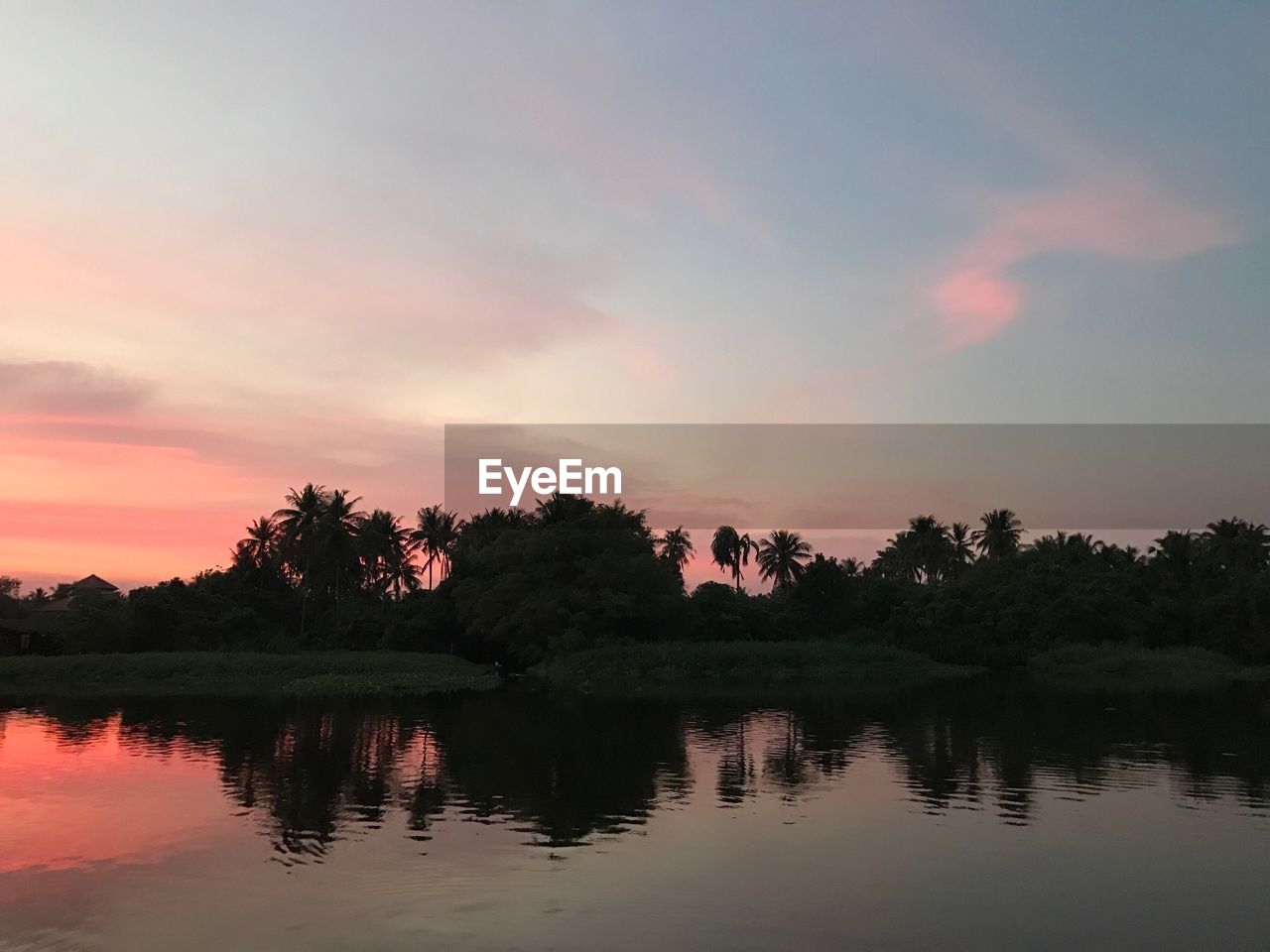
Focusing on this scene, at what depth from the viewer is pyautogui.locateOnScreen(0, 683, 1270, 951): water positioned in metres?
14.0

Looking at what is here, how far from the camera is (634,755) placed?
32.0 meters

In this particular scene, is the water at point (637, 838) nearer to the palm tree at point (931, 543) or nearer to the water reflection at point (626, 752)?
the water reflection at point (626, 752)

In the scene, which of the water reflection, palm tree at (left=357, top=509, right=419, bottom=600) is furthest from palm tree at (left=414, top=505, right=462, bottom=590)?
the water reflection

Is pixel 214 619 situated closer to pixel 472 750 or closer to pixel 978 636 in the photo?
pixel 472 750

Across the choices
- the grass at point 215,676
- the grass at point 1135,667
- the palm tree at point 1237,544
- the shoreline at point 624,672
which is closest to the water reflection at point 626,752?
the grass at point 215,676

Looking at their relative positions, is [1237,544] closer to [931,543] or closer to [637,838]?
[931,543]

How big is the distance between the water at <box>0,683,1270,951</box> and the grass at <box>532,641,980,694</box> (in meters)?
27.0

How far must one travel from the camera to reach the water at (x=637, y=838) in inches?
553

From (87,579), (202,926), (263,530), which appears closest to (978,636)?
(263,530)

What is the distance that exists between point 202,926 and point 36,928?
2422 mm

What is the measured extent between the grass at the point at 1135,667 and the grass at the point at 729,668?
31.6 feet

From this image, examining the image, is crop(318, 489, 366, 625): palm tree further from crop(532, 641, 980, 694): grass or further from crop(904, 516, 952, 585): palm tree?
crop(904, 516, 952, 585): palm tree

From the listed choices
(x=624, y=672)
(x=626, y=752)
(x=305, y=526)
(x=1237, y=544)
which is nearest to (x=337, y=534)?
(x=305, y=526)

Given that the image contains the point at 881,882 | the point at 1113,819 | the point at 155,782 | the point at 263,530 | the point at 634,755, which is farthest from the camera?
the point at 263,530
